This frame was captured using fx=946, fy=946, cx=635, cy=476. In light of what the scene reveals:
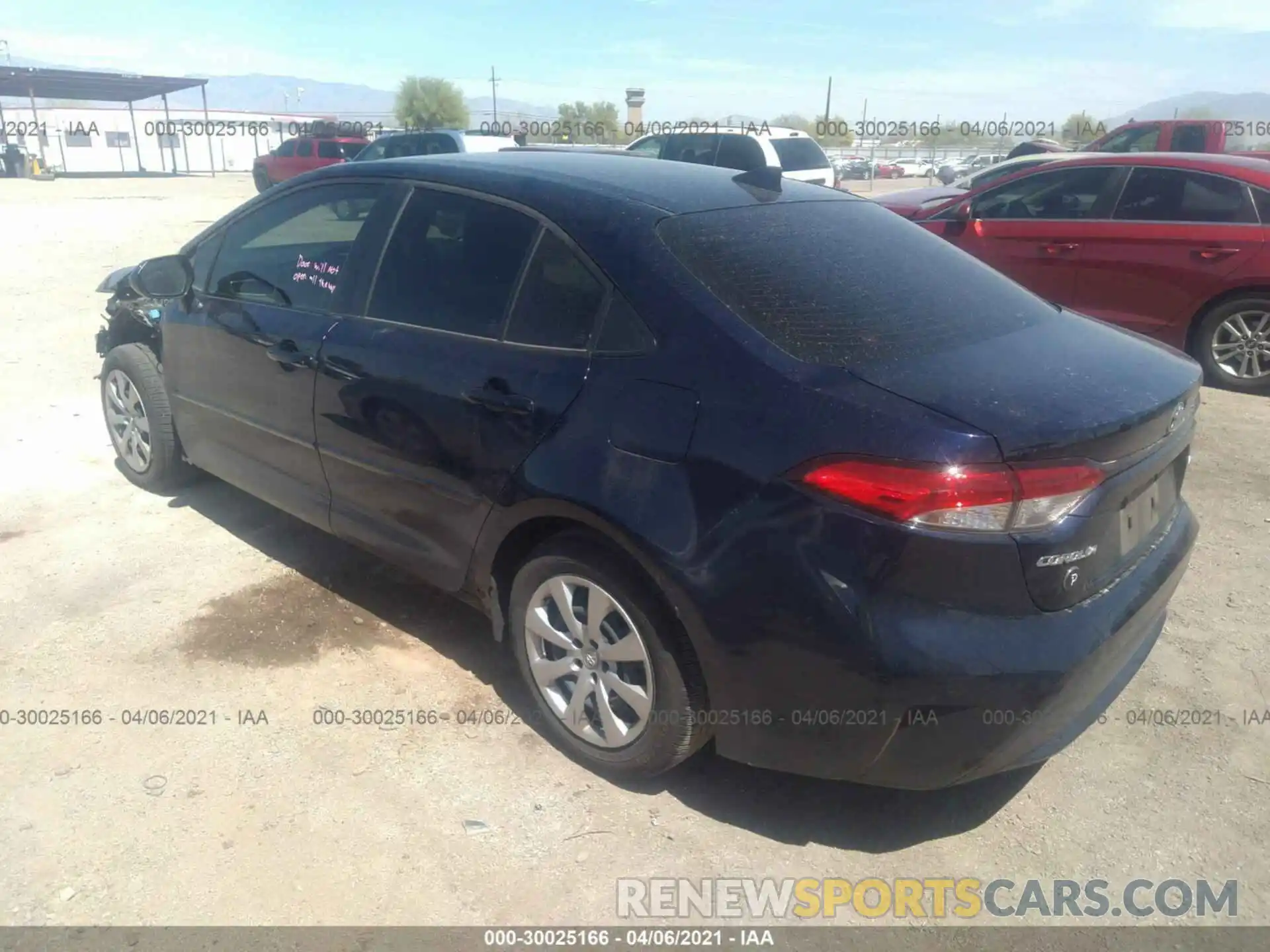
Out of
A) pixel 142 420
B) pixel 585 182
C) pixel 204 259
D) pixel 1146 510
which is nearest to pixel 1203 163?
pixel 1146 510

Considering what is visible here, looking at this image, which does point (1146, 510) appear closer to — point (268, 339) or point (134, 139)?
point (268, 339)

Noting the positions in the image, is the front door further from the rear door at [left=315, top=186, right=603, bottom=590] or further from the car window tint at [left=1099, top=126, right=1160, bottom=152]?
the car window tint at [left=1099, top=126, right=1160, bottom=152]

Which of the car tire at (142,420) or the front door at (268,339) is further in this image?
the car tire at (142,420)

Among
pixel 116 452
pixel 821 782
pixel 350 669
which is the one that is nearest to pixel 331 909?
pixel 350 669

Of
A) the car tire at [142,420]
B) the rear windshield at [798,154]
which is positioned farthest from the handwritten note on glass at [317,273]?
the rear windshield at [798,154]

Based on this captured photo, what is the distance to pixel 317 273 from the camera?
360cm

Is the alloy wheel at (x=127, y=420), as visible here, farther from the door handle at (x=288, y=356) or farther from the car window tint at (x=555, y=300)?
the car window tint at (x=555, y=300)

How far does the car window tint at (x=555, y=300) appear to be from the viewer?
270cm

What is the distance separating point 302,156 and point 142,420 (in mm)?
23650

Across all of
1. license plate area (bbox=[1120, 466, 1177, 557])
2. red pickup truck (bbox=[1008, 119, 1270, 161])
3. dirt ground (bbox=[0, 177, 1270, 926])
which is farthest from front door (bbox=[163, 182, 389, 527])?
red pickup truck (bbox=[1008, 119, 1270, 161])

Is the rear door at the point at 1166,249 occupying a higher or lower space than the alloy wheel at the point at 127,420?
higher

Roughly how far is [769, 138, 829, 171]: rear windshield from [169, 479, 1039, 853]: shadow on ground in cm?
1228

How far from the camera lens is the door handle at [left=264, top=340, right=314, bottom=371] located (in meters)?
3.48

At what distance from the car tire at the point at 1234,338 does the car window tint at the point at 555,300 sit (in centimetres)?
587
